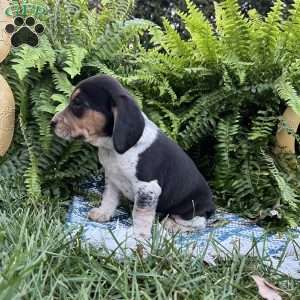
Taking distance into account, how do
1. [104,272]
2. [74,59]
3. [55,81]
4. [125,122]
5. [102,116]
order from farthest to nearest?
[55,81] → [74,59] → [102,116] → [125,122] → [104,272]

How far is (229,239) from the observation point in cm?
431

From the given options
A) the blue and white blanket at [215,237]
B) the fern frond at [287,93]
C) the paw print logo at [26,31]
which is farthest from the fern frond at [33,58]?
the fern frond at [287,93]

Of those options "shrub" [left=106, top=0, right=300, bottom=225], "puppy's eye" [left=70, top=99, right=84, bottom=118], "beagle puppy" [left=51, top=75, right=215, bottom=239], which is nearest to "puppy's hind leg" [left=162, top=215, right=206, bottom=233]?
"beagle puppy" [left=51, top=75, right=215, bottom=239]

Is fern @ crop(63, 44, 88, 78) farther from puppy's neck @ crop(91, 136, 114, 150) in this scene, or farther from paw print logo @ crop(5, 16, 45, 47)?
puppy's neck @ crop(91, 136, 114, 150)

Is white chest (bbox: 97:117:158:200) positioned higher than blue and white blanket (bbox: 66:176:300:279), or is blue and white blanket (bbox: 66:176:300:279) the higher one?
white chest (bbox: 97:117:158:200)

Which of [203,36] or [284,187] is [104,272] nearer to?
[284,187]

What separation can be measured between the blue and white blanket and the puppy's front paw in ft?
0.15

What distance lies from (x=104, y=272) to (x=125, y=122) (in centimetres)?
107

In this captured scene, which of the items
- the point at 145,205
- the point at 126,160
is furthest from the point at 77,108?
the point at 145,205

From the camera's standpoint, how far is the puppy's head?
3.79 m

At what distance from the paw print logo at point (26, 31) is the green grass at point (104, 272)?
6.15 feet

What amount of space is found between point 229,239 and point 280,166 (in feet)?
4.09

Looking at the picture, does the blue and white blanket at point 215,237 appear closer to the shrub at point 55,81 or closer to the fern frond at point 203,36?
the shrub at point 55,81

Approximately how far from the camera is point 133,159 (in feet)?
13.2
